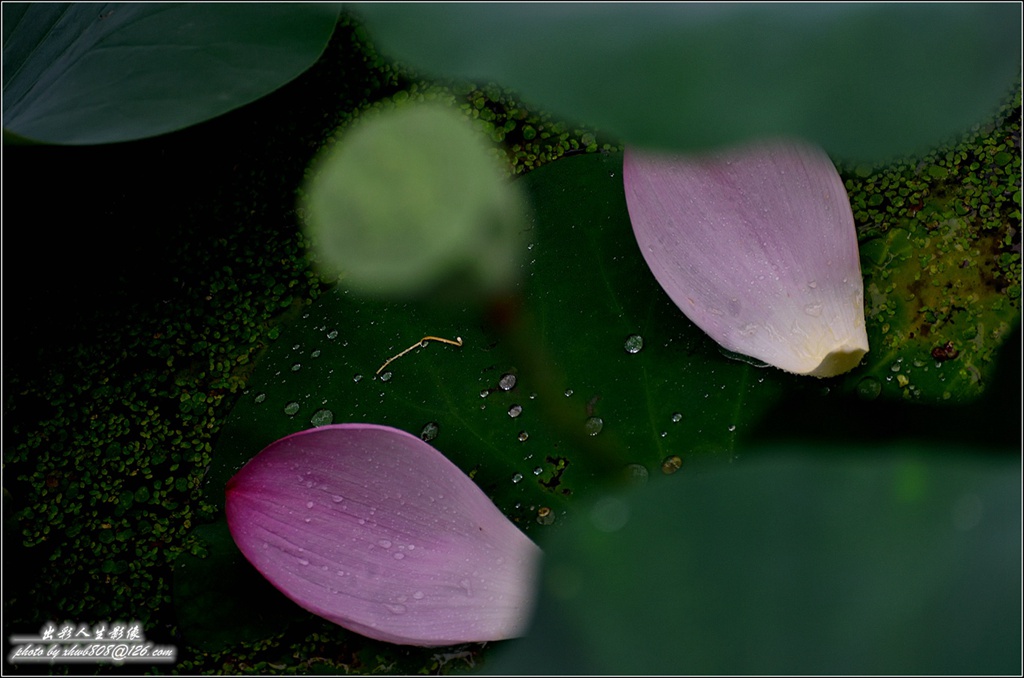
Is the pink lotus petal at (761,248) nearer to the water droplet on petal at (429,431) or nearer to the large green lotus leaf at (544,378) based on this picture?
the large green lotus leaf at (544,378)

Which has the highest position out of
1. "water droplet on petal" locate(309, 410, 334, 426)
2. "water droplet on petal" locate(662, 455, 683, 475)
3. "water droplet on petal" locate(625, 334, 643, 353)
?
"water droplet on petal" locate(625, 334, 643, 353)

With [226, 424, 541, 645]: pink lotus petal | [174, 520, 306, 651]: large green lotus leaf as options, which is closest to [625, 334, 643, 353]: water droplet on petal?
[226, 424, 541, 645]: pink lotus petal

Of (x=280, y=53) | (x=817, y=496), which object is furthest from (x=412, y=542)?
(x=280, y=53)

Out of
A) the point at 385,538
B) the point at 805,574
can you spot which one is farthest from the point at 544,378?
the point at 805,574

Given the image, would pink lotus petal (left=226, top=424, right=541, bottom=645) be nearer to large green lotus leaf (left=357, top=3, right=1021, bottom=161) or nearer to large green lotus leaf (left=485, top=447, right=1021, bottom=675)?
large green lotus leaf (left=485, top=447, right=1021, bottom=675)

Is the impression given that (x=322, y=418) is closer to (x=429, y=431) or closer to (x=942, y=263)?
(x=429, y=431)

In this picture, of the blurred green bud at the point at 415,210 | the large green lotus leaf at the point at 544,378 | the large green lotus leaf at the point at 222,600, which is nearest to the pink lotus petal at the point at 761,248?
the large green lotus leaf at the point at 544,378
